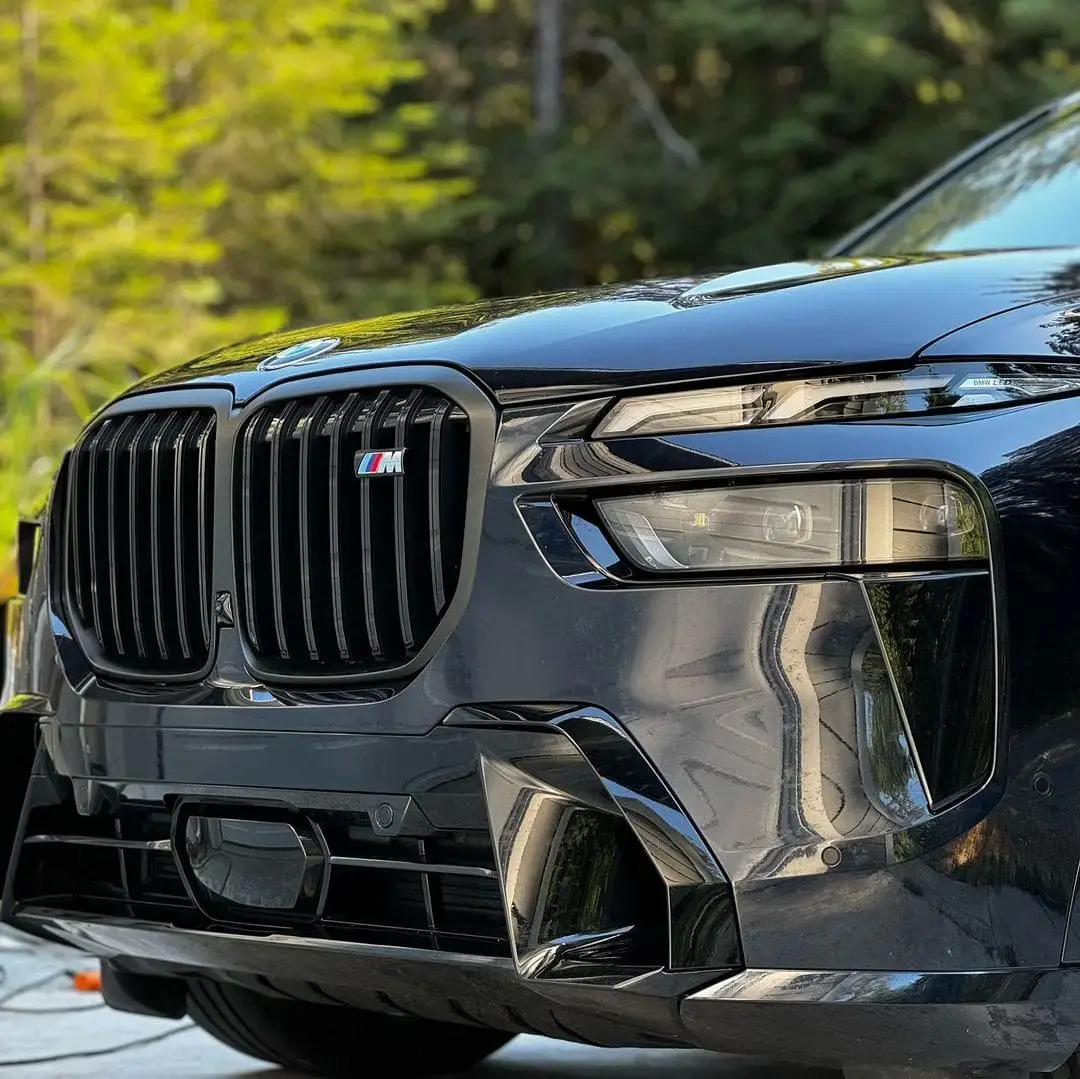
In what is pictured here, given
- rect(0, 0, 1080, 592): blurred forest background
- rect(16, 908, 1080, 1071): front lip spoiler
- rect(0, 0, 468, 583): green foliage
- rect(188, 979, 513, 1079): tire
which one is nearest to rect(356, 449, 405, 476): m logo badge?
rect(16, 908, 1080, 1071): front lip spoiler

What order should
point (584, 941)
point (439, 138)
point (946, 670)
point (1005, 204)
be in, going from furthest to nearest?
point (439, 138) → point (1005, 204) → point (584, 941) → point (946, 670)

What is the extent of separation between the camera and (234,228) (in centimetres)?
2812

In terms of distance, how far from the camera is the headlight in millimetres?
2041

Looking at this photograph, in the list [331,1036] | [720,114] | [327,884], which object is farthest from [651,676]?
[720,114]

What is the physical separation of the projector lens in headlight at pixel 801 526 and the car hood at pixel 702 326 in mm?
163

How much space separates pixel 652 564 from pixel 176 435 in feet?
2.86

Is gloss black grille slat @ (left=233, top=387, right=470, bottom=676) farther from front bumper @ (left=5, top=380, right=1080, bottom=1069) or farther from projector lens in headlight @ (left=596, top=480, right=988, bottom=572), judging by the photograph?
projector lens in headlight @ (left=596, top=480, right=988, bottom=572)

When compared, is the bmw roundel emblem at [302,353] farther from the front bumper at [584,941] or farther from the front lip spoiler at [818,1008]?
the front lip spoiler at [818,1008]

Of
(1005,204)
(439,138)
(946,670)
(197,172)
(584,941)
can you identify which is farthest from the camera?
(439,138)

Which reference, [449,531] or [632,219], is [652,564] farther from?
[632,219]

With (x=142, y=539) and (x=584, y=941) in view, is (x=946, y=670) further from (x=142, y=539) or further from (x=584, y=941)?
(x=142, y=539)

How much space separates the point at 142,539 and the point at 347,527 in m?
0.45

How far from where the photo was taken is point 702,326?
2.24 meters

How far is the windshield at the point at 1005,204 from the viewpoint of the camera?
3467mm
